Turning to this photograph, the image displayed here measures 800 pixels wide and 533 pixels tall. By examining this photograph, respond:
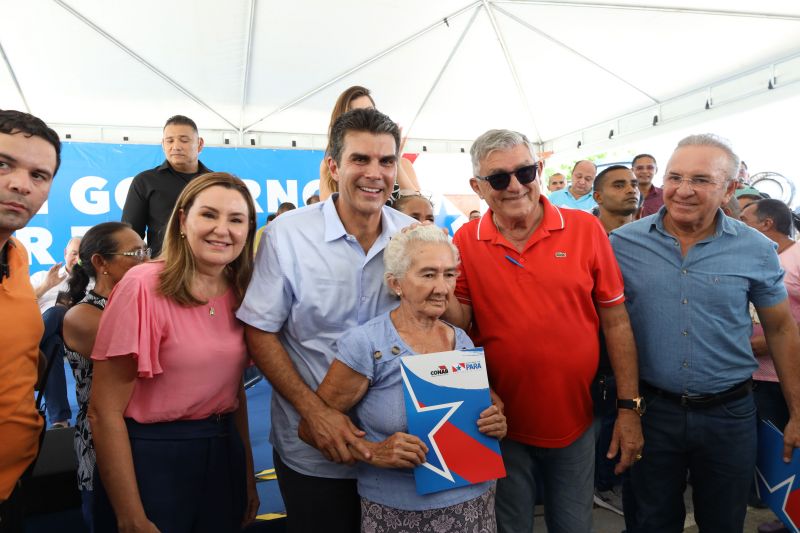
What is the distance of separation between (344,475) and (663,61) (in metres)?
8.64

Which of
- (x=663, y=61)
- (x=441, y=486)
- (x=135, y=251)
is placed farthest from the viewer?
(x=663, y=61)

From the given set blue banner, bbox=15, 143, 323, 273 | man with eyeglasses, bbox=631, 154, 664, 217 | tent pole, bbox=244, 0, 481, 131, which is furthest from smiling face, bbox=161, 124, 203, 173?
blue banner, bbox=15, 143, 323, 273

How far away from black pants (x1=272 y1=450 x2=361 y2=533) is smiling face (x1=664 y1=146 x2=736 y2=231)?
1.86 meters

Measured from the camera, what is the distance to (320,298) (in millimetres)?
1925

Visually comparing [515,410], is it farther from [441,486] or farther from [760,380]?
[760,380]

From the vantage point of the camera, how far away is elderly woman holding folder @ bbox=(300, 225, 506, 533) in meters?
1.75

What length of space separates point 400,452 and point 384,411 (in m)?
0.16

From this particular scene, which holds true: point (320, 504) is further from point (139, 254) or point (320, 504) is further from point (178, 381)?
point (139, 254)

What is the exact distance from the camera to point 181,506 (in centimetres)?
187

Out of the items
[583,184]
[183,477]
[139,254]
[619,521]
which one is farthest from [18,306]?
[583,184]

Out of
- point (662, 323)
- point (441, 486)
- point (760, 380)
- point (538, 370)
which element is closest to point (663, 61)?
point (760, 380)

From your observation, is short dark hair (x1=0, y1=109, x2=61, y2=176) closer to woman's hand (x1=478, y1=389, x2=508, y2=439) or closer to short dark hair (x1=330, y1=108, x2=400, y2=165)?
short dark hair (x1=330, y1=108, x2=400, y2=165)

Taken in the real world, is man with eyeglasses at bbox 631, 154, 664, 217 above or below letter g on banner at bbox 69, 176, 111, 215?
below

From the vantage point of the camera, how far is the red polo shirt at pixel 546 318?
6.98 ft
